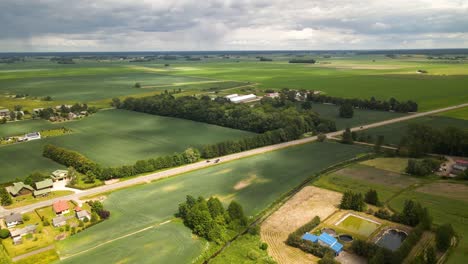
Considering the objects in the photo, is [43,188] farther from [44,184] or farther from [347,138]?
[347,138]

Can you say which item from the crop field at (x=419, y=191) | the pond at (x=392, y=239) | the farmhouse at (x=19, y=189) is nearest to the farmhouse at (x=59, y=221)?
the farmhouse at (x=19, y=189)

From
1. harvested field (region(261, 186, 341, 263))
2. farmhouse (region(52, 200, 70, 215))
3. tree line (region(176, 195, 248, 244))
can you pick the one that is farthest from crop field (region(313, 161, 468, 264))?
farmhouse (region(52, 200, 70, 215))

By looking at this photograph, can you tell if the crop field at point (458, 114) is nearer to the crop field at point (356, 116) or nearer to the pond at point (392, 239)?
the crop field at point (356, 116)

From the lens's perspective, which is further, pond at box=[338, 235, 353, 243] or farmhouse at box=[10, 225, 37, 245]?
farmhouse at box=[10, 225, 37, 245]

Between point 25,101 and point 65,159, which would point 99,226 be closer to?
point 65,159

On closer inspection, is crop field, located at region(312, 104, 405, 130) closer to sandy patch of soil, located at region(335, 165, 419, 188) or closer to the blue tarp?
sandy patch of soil, located at region(335, 165, 419, 188)
